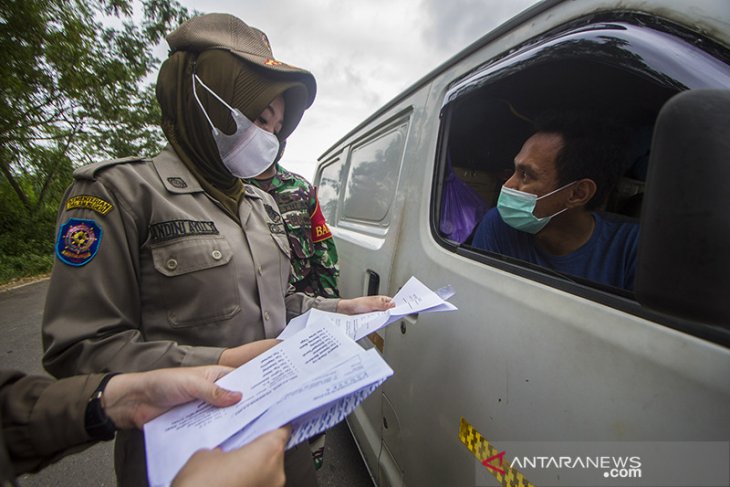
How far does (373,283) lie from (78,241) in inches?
47.5

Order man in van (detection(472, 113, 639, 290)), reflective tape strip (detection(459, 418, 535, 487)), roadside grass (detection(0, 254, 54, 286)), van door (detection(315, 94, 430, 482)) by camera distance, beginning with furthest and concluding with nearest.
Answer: roadside grass (detection(0, 254, 54, 286)), van door (detection(315, 94, 430, 482)), man in van (detection(472, 113, 639, 290)), reflective tape strip (detection(459, 418, 535, 487))

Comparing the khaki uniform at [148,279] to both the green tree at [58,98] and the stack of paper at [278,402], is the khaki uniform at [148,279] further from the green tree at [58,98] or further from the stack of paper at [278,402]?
the green tree at [58,98]

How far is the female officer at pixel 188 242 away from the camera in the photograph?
71cm

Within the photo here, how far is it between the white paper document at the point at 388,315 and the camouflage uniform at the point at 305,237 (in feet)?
3.63

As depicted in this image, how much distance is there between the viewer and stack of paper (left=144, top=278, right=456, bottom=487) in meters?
0.53

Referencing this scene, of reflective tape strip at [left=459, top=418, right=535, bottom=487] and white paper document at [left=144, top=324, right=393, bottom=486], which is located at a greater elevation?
white paper document at [left=144, top=324, right=393, bottom=486]

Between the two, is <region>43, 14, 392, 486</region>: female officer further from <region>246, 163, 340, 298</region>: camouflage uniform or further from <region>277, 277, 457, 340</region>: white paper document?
<region>246, 163, 340, 298</region>: camouflage uniform

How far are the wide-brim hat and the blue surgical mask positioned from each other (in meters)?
0.90

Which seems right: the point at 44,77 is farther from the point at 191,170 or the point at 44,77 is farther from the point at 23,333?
the point at 191,170

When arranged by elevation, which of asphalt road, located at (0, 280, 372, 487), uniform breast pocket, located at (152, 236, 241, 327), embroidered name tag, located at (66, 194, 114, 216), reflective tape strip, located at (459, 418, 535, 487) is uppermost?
embroidered name tag, located at (66, 194, 114, 216)

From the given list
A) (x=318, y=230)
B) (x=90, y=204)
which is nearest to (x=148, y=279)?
(x=90, y=204)

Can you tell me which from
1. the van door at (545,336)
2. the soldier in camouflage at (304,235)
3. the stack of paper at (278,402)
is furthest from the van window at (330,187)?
the stack of paper at (278,402)

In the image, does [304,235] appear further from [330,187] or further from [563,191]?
[330,187]

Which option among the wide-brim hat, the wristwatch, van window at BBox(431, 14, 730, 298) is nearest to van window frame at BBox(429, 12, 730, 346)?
van window at BBox(431, 14, 730, 298)
